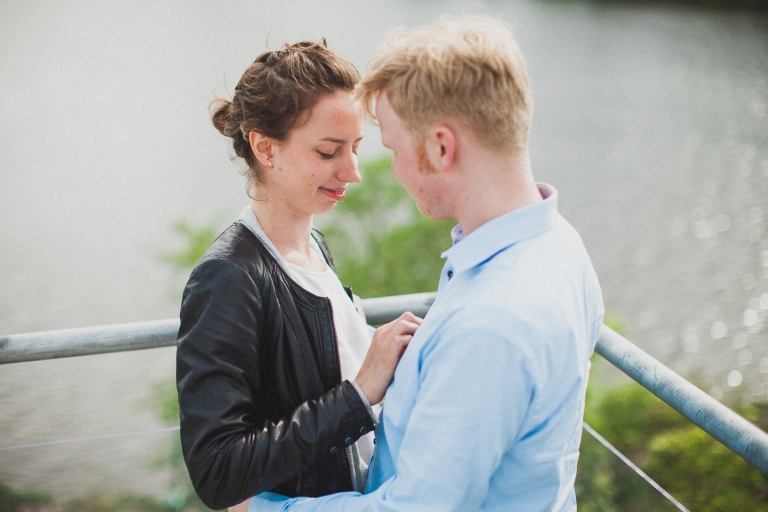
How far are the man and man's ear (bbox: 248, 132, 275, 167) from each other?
45 cm

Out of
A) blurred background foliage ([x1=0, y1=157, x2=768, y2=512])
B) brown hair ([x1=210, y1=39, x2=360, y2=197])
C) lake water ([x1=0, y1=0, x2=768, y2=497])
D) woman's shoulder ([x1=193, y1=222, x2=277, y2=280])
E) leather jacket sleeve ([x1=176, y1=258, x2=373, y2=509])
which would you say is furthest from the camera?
lake water ([x1=0, y1=0, x2=768, y2=497])

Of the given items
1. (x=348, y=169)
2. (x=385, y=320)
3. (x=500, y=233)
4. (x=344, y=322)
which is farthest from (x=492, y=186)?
(x=385, y=320)

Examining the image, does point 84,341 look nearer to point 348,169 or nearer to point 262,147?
point 262,147

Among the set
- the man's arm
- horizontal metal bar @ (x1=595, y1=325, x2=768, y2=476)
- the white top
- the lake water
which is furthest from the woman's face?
the lake water

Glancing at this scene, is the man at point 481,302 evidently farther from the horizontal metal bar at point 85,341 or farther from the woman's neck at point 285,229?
the horizontal metal bar at point 85,341

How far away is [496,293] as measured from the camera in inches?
46.3

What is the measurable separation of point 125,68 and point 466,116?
2062 centimetres

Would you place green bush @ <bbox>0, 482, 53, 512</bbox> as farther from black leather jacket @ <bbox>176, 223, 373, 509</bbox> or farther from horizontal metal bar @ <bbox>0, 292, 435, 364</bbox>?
black leather jacket @ <bbox>176, 223, 373, 509</bbox>

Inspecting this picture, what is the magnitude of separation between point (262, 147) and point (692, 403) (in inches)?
52.7

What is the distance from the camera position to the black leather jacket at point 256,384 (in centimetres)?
146

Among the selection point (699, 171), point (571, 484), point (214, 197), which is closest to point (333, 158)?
point (571, 484)

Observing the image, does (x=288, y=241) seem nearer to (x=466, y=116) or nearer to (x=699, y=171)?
(x=466, y=116)

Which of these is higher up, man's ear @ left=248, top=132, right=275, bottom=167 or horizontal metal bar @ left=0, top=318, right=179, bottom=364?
man's ear @ left=248, top=132, right=275, bottom=167

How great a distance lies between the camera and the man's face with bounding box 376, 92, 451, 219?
1335mm
